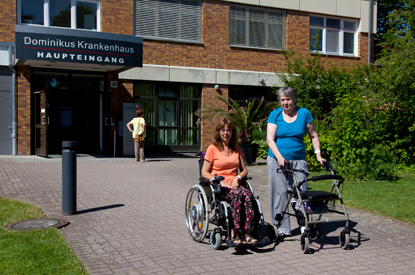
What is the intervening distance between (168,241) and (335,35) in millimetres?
19311

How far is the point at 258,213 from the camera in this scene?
5184 millimetres

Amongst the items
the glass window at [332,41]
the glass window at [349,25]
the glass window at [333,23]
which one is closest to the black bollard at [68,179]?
the glass window at [332,41]

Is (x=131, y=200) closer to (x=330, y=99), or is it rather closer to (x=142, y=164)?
(x=142, y=164)

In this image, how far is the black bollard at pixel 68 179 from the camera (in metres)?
6.96

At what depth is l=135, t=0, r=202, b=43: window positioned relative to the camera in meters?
18.3

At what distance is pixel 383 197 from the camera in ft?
28.1

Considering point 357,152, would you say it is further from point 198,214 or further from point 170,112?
point 170,112

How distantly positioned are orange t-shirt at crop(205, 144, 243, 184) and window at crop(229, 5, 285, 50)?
1494cm

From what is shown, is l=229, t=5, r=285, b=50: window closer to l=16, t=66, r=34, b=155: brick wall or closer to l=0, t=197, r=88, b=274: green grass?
l=16, t=66, r=34, b=155: brick wall

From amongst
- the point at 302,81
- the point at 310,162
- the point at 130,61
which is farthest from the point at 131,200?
the point at 302,81

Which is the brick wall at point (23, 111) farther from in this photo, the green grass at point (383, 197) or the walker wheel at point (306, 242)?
the walker wheel at point (306, 242)

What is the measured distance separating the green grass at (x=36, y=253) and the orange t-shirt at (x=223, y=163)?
1.92 metres

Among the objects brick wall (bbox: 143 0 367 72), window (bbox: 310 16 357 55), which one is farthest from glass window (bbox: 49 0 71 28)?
window (bbox: 310 16 357 55)

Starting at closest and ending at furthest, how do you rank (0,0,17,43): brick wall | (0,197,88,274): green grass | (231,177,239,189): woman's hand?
(0,197,88,274): green grass → (231,177,239,189): woman's hand → (0,0,17,43): brick wall
